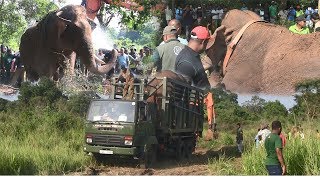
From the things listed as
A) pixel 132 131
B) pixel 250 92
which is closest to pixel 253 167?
pixel 132 131

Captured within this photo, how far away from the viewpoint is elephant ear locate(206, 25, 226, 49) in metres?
17.8

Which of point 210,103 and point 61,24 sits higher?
point 61,24

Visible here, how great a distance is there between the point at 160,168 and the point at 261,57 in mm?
8094

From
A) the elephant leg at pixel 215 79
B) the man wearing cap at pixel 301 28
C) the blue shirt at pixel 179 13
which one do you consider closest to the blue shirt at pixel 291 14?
the man wearing cap at pixel 301 28

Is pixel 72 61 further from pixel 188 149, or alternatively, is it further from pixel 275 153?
pixel 275 153

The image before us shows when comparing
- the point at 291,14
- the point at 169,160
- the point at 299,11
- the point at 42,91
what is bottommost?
the point at 169,160

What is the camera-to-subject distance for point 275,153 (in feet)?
22.8

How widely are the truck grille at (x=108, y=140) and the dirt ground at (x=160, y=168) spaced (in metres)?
0.44

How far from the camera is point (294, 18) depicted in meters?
19.9

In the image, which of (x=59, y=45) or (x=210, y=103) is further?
(x=59, y=45)

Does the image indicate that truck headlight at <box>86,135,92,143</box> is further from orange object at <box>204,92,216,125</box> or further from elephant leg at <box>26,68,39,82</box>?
elephant leg at <box>26,68,39,82</box>

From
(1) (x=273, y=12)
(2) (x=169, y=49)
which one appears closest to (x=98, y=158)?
(2) (x=169, y=49)

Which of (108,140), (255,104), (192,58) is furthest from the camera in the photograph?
(255,104)

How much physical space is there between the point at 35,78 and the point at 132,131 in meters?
9.85
